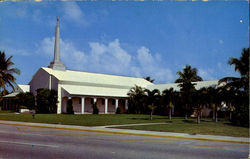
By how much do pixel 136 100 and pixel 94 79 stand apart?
27.6 feet

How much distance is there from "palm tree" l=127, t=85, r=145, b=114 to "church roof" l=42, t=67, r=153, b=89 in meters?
4.25

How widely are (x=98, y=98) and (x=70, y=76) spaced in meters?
6.05

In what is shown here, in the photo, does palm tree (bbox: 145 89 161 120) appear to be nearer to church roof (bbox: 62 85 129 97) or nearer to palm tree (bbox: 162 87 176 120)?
palm tree (bbox: 162 87 176 120)

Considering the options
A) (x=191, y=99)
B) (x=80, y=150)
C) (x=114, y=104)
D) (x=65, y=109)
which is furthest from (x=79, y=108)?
(x=80, y=150)

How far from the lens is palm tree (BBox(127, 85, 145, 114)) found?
52.1m

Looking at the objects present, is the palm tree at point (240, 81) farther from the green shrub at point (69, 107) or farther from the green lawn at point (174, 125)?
the green shrub at point (69, 107)

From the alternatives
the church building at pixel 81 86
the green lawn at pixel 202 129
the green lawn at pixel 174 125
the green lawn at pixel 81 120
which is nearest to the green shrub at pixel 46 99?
the church building at pixel 81 86

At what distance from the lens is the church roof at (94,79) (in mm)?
49469

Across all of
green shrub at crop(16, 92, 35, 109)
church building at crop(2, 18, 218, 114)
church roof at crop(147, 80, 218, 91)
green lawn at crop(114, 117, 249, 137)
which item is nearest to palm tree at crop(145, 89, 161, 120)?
green lawn at crop(114, 117, 249, 137)

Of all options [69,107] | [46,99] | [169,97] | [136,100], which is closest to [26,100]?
[46,99]

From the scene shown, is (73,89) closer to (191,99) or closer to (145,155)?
(191,99)

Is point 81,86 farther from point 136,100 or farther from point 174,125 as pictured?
point 174,125

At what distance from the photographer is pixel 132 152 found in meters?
10.8

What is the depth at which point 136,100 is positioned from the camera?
5250 centimetres
